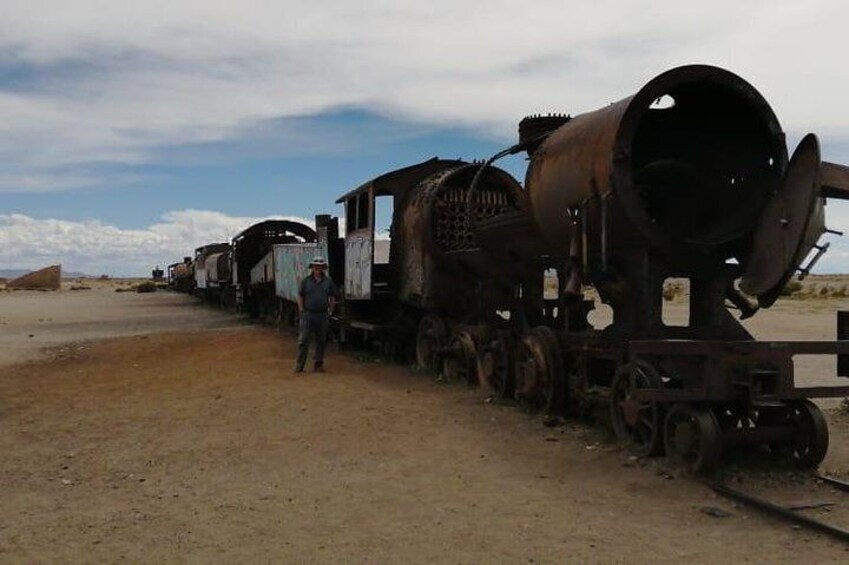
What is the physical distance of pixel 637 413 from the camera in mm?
6762

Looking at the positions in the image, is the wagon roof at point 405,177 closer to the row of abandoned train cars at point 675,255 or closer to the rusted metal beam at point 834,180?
the row of abandoned train cars at point 675,255

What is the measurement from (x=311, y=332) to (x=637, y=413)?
7153 mm

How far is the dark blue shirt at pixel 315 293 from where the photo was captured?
12906 millimetres

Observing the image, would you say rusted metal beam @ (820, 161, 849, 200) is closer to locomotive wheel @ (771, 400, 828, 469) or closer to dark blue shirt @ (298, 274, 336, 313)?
locomotive wheel @ (771, 400, 828, 469)

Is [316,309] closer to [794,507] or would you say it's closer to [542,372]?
[542,372]

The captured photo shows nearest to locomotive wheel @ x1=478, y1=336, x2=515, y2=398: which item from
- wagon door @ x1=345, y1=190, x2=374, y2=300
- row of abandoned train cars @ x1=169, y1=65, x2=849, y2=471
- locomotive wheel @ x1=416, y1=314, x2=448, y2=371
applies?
row of abandoned train cars @ x1=169, y1=65, x2=849, y2=471

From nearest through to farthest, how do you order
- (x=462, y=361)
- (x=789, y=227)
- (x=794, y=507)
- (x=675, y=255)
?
(x=794, y=507)
(x=789, y=227)
(x=675, y=255)
(x=462, y=361)

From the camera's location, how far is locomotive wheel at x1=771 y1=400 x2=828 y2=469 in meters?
6.46

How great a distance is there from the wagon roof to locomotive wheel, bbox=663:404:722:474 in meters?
7.85

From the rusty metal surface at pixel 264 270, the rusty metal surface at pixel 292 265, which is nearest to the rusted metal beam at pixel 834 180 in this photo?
the rusty metal surface at pixel 292 265

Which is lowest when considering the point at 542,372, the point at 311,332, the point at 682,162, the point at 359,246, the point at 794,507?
the point at 794,507

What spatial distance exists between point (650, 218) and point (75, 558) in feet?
16.6

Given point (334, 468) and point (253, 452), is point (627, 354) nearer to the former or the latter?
point (334, 468)


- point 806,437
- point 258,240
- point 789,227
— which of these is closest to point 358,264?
point 789,227
